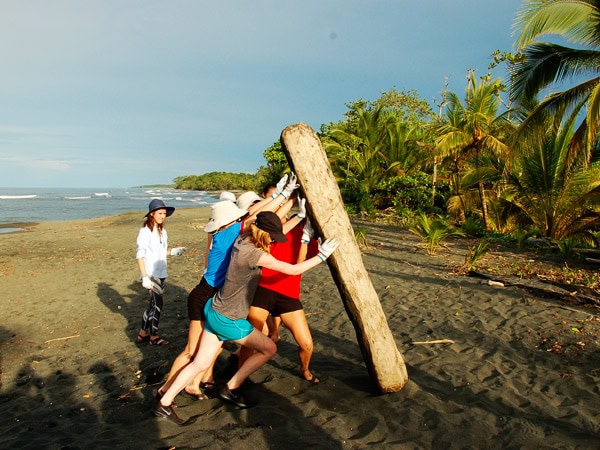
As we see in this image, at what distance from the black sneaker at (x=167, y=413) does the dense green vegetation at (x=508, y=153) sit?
8.33 meters

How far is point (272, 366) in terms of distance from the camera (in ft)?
14.3

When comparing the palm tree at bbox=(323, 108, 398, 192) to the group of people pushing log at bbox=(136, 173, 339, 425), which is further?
the palm tree at bbox=(323, 108, 398, 192)

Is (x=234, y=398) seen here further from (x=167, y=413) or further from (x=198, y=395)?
(x=167, y=413)

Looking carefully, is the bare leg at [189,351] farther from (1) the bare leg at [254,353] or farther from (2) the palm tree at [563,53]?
(2) the palm tree at [563,53]

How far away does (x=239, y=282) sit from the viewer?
3.14 m

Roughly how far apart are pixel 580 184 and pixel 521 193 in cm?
204

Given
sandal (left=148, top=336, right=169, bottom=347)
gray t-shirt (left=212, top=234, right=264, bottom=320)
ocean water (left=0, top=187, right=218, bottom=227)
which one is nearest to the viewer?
gray t-shirt (left=212, top=234, right=264, bottom=320)

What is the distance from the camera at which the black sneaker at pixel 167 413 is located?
322 cm

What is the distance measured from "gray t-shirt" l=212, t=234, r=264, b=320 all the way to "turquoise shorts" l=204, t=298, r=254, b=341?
4 cm

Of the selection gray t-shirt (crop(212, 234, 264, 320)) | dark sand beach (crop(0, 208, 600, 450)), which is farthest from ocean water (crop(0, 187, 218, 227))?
gray t-shirt (crop(212, 234, 264, 320))

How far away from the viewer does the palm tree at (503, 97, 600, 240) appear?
10328mm

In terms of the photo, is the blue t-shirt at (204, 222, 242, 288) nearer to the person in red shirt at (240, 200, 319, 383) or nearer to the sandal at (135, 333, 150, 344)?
the person in red shirt at (240, 200, 319, 383)

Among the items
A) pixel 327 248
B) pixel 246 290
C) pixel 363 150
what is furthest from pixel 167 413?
pixel 363 150

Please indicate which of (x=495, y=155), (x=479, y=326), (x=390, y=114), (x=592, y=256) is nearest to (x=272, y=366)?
(x=479, y=326)
